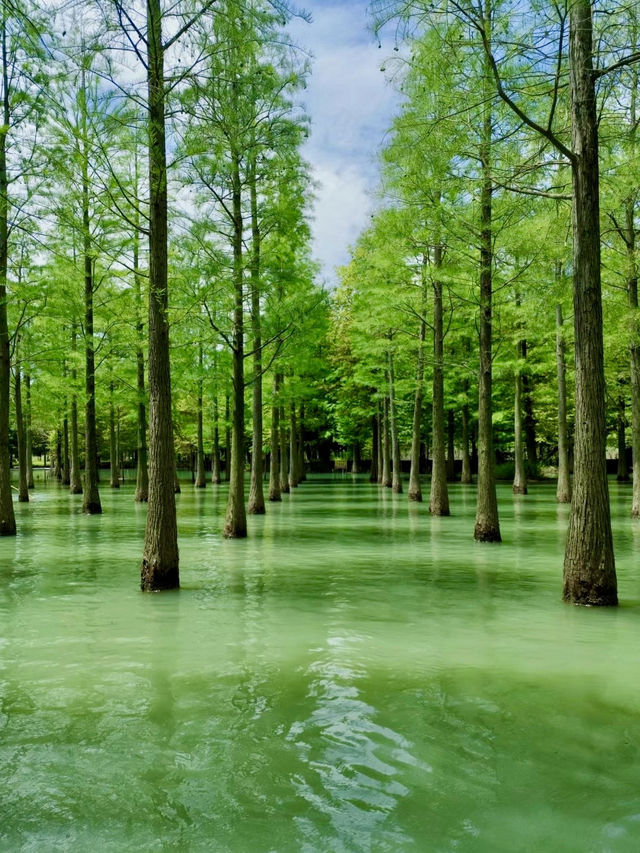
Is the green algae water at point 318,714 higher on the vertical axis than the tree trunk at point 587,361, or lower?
lower

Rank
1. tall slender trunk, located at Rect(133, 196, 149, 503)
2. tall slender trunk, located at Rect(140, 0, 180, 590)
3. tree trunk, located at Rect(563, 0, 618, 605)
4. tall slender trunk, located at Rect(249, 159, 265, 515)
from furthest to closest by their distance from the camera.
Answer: tall slender trunk, located at Rect(133, 196, 149, 503)
tall slender trunk, located at Rect(249, 159, 265, 515)
tall slender trunk, located at Rect(140, 0, 180, 590)
tree trunk, located at Rect(563, 0, 618, 605)

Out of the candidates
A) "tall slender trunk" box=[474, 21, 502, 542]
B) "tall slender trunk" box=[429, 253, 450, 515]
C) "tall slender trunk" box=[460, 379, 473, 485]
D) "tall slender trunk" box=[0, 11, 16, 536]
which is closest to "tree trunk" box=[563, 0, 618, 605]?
"tall slender trunk" box=[474, 21, 502, 542]

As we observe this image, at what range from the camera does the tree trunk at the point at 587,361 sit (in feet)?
30.0

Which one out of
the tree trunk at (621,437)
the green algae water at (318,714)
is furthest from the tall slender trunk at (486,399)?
the tree trunk at (621,437)

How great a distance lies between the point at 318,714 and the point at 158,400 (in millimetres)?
6289

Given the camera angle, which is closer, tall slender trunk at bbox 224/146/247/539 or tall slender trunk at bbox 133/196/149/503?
tall slender trunk at bbox 224/146/247/539

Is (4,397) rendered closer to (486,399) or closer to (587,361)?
(486,399)

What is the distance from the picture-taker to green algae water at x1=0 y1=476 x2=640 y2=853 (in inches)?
153

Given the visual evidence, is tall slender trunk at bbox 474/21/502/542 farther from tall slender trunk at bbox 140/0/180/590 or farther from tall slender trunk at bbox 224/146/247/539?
tall slender trunk at bbox 140/0/180/590

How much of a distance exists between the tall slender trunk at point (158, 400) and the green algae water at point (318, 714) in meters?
0.55

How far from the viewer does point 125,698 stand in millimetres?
5934

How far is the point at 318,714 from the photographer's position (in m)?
5.54

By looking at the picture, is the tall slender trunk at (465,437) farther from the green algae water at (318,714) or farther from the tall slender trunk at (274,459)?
the green algae water at (318,714)

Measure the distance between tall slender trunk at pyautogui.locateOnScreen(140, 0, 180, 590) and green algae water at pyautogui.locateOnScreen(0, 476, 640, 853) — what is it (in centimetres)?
55
